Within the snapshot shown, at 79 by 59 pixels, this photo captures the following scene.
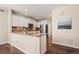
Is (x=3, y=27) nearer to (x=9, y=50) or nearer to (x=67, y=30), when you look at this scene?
(x=9, y=50)

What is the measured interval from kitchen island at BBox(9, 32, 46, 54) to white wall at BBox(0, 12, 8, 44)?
1.51 feet

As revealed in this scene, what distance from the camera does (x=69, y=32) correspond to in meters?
3.77

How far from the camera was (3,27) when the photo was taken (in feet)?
13.3

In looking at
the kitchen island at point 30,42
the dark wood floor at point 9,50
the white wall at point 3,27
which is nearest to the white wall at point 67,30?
the kitchen island at point 30,42

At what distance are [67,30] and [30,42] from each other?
6.60 ft

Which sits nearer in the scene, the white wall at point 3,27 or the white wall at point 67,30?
the white wall at point 67,30

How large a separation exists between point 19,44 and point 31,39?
0.84 meters

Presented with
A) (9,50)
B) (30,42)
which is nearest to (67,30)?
(30,42)

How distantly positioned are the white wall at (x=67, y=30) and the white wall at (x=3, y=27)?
2.45 meters

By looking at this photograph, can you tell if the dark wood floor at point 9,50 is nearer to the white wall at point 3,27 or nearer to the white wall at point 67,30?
the white wall at point 3,27

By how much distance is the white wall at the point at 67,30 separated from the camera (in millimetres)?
3529

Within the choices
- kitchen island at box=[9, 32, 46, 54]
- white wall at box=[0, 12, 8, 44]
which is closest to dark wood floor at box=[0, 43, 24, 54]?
kitchen island at box=[9, 32, 46, 54]
